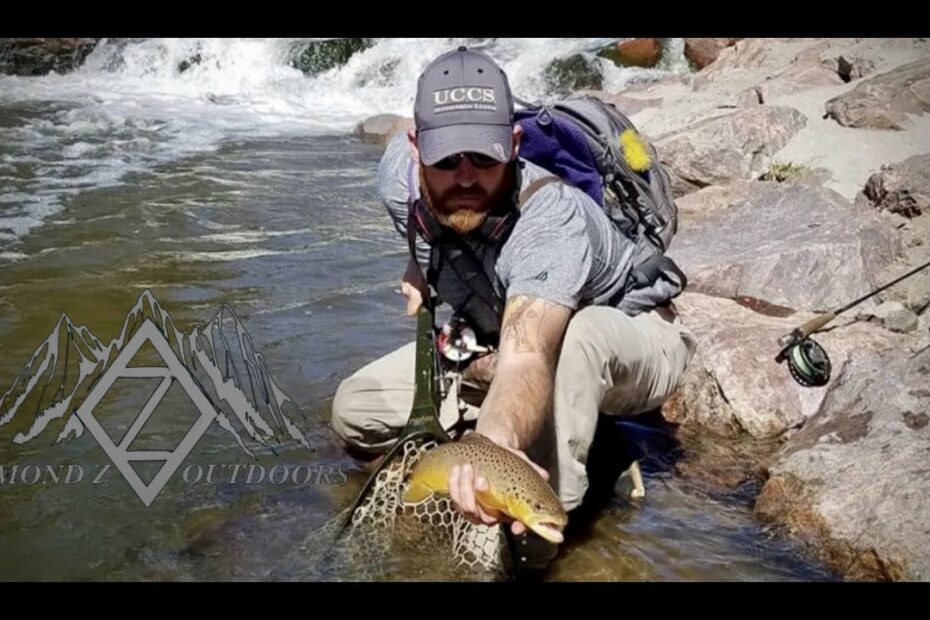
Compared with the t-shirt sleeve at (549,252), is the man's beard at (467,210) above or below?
above

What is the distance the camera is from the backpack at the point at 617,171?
3850mm

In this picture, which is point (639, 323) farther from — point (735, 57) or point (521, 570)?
point (735, 57)

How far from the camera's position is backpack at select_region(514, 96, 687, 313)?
3850 mm

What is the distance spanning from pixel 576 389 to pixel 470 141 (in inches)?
36.3

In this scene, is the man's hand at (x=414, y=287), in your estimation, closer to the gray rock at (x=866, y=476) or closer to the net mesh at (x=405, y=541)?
the net mesh at (x=405, y=541)

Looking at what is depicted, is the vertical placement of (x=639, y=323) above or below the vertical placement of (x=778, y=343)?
above

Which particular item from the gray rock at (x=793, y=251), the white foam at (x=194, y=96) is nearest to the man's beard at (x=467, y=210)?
the gray rock at (x=793, y=251)

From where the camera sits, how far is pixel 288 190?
10.4m

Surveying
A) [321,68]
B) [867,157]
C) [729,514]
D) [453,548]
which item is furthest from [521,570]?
[321,68]

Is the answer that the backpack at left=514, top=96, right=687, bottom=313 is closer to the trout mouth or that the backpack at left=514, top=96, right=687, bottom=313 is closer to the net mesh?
the net mesh

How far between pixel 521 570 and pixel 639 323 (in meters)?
1.05

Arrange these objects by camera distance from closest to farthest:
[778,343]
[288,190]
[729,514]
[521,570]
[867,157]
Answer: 1. [521,570]
2. [729,514]
3. [778,343]
4. [867,157]
5. [288,190]

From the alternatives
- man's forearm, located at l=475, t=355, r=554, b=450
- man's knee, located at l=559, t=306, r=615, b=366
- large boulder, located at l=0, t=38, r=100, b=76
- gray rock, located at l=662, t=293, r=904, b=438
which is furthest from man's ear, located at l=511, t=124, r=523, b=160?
large boulder, located at l=0, t=38, r=100, b=76

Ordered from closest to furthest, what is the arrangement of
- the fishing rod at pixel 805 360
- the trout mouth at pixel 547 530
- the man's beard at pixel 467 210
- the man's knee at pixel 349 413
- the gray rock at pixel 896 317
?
1. the trout mouth at pixel 547 530
2. the man's beard at pixel 467 210
3. the man's knee at pixel 349 413
4. the fishing rod at pixel 805 360
5. the gray rock at pixel 896 317
